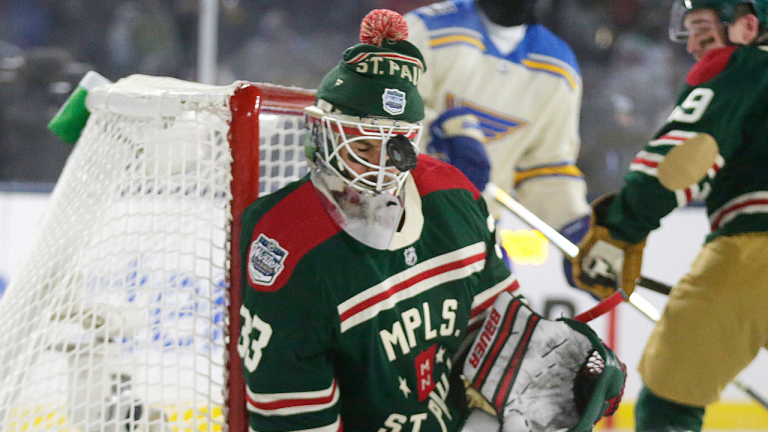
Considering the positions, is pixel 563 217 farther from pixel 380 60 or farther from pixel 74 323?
pixel 74 323

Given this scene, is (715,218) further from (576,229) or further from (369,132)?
(369,132)

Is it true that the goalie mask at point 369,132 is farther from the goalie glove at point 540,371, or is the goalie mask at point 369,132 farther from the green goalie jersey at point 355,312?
the goalie glove at point 540,371

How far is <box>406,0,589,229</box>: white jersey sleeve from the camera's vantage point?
6.97 ft

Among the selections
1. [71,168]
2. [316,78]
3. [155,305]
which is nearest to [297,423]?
[155,305]

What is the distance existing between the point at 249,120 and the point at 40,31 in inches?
99.7

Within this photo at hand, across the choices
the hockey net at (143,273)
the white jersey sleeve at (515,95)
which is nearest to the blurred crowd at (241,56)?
the white jersey sleeve at (515,95)

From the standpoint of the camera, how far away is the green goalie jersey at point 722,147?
5.39 ft

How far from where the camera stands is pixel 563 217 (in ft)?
7.47

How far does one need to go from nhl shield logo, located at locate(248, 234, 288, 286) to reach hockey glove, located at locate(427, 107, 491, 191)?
84 centimetres

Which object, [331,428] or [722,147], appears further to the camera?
[722,147]

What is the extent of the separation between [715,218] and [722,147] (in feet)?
0.68

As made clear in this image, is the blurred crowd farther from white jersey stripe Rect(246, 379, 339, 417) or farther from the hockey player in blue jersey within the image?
white jersey stripe Rect(246, 379, 339, 417)

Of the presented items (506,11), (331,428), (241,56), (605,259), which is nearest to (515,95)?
(506,11)

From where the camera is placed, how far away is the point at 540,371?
130cm
